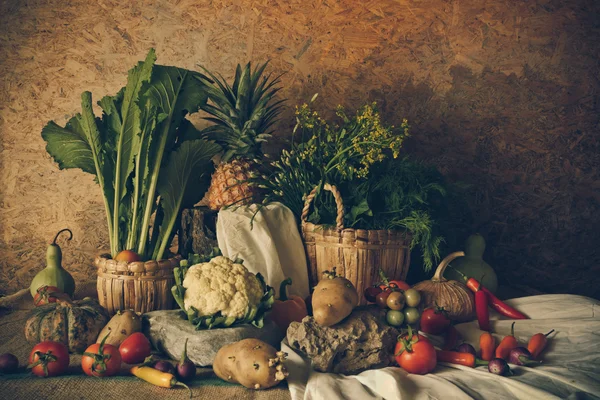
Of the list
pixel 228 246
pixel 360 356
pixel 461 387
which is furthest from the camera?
pixel 228 246

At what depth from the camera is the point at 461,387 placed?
1878 mm

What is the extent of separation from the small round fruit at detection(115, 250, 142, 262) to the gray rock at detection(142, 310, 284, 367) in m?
0.46

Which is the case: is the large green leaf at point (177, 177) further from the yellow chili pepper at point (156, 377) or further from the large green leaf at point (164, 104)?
the yellow chili pepper at point (156, 377)

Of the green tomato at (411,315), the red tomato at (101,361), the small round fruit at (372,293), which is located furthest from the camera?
the small round fruit at (372,293)

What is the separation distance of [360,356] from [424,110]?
2.13 meters

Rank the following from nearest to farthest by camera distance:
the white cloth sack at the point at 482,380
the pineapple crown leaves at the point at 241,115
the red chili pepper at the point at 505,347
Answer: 1. the white cloth sack at the point at 482,380
2. the red chili pepper at the point at 505,347
3. the pineapple crown leaves at the point at 241,115

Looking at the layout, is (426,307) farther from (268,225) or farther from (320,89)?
(320,89)

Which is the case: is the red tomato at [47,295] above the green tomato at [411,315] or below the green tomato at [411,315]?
below

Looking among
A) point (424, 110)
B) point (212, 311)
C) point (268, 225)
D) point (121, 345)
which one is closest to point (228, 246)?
point (268, 225)

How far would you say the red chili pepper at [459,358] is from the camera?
2.09 meters

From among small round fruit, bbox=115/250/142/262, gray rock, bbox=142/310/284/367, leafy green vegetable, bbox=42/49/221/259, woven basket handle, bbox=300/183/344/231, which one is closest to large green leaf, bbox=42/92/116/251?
leafy green vegetable, bbox=42/49/221/259

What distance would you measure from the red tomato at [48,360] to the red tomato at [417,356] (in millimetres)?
1361

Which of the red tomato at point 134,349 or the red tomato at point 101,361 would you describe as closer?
the red tomato at point 101,361

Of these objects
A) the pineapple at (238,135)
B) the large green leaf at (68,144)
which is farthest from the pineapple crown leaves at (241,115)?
the large green leaf at (68,144)
